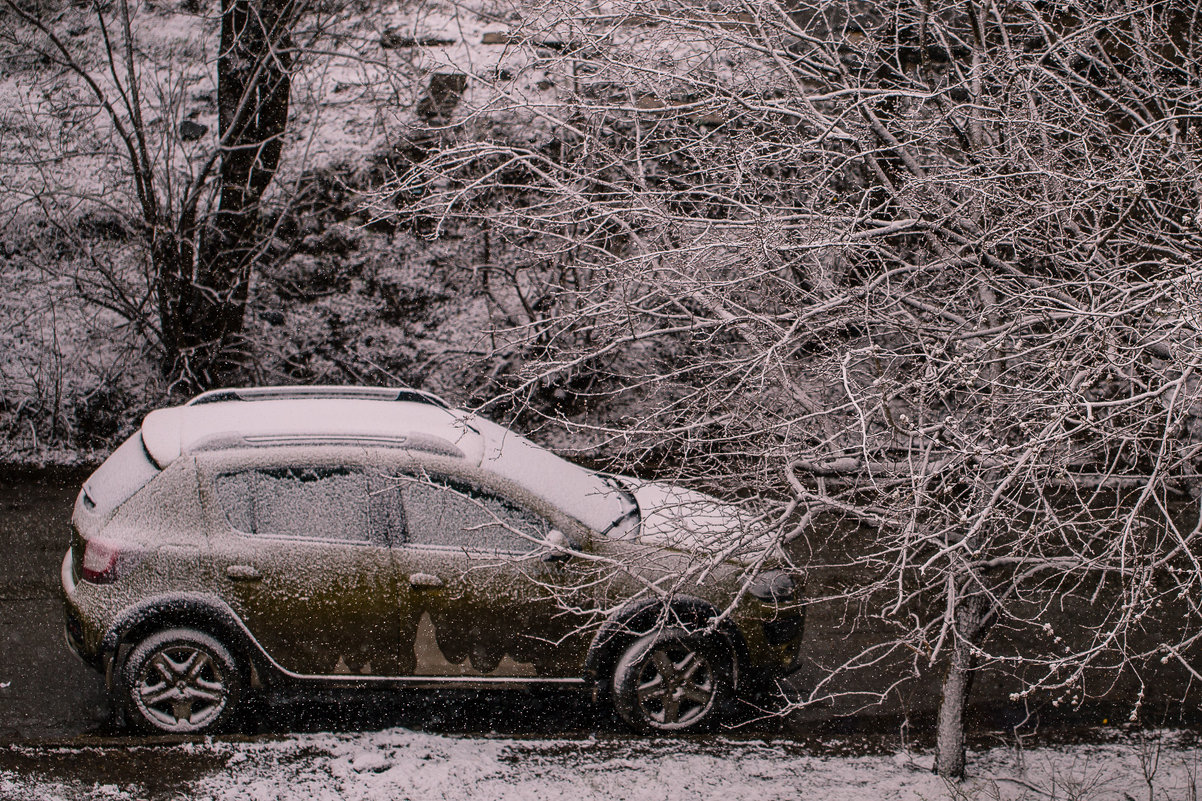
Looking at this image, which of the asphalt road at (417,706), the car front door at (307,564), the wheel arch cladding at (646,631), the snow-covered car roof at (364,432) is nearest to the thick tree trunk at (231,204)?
the asphalt road at (417,706)

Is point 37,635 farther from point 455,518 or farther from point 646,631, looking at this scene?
point 646,631

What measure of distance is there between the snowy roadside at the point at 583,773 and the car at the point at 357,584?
14.4 inches

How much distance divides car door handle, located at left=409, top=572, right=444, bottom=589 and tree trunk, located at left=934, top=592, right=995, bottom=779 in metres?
2.75

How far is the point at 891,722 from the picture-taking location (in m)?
Answer: 6.68

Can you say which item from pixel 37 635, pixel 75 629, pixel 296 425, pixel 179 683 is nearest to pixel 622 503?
pixel 296 425

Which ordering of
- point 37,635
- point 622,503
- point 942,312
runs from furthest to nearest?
point 37,635, point 622,503, point 942,312

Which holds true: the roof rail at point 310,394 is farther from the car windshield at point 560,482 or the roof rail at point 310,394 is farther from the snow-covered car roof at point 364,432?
the car windshield at point 560,482

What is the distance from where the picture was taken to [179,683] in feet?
18.8

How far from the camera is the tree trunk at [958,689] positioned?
209 inches

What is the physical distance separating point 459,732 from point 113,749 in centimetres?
185

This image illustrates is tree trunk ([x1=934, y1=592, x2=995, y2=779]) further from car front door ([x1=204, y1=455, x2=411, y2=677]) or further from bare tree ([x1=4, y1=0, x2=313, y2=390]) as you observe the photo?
bare tree ([x1=4, y1=0, x2=313, y2=390])

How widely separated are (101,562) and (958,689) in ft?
15.1

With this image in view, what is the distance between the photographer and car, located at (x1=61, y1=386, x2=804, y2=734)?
5691 mm

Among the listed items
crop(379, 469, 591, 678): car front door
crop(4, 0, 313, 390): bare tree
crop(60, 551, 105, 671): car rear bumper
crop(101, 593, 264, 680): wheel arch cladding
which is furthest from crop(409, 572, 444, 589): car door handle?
crop(4, 0, 313, 390): bare tree
